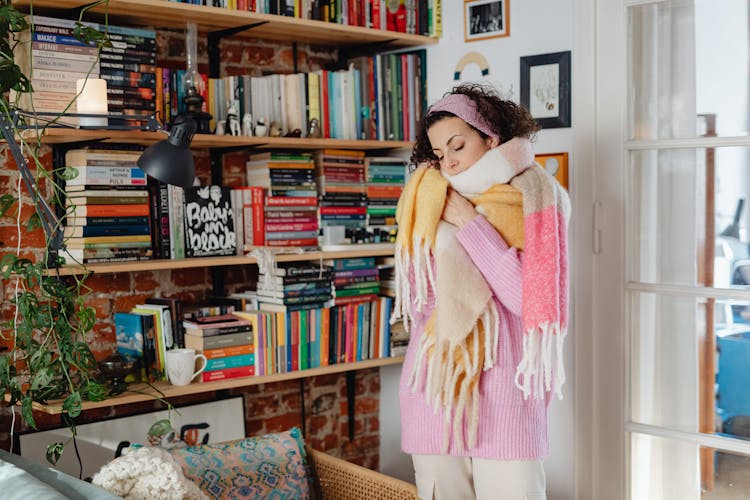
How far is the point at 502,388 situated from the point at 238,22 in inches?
56.9

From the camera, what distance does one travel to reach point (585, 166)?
2859 millimetres

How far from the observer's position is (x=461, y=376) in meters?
2.39

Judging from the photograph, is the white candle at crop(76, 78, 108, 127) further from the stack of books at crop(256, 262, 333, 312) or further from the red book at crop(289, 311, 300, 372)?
the red book at crop(289, 311, 300, 372)

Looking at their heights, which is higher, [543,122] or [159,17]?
[159,17]

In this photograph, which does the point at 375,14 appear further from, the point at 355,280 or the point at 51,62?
the point at 51,62

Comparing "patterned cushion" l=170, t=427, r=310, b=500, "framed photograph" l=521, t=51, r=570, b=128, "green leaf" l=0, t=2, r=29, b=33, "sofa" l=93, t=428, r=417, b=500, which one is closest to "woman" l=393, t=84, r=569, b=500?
"sofa" l=93, t=428, r=417, b=500

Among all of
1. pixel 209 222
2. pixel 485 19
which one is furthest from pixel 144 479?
pixel 485 19

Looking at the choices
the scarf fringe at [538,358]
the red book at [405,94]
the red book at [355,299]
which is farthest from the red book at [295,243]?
the scarf fringe at [538,358]

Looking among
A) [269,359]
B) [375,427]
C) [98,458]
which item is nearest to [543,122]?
[269,359]

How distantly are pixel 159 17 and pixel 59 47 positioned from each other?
0.39 m

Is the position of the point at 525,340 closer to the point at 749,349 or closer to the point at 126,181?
the point at 749,349

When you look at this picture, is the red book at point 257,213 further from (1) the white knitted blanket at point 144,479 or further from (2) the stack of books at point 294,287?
(1) the white knitted blanket at point 144,479

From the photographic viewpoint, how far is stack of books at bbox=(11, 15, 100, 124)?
2.49 meters

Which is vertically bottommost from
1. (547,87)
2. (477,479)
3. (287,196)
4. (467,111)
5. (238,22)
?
(477,479)
